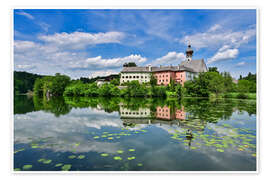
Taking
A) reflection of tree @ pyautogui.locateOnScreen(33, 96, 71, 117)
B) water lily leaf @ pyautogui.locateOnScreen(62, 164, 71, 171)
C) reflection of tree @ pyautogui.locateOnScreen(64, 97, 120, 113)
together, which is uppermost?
water lily leaf @ pyautogui.locateOnScreen(62, 164, 71, 171)

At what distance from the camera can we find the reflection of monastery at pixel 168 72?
48.0m

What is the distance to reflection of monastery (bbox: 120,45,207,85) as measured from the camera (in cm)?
4800

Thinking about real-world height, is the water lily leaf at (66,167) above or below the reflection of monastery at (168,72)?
below

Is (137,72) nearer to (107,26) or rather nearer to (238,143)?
(107,26)

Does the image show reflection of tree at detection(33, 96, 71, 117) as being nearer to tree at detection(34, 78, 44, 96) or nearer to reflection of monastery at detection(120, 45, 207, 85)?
reflection of monastery at detection(120, 45, 207, 85)

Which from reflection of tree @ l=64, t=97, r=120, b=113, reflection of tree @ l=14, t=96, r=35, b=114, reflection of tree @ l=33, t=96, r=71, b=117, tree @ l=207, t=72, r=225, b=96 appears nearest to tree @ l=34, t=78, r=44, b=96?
reflection of tree @ l=64, t=97, r=120, b=113

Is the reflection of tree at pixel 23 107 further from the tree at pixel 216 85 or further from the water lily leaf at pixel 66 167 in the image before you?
the tree at pixel 216 85

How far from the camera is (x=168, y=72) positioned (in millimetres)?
47812

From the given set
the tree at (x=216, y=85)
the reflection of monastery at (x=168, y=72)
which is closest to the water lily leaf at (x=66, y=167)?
the tree at (x=216, y=85)

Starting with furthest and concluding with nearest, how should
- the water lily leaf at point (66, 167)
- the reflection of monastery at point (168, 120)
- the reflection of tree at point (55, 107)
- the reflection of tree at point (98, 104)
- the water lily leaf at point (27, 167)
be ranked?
the reflection of tree at point (98, 104) < the reflection of tree at point (55, 107) < the reflection of monastery at point (168, 120) < the water lily leaf at point (27, 167) < the water lily leaf at point (66, 167)

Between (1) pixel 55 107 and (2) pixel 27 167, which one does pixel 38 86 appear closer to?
(1) pixel 55 107

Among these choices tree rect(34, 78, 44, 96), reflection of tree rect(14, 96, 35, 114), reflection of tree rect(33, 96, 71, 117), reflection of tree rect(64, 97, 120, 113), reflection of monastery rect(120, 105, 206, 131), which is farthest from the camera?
tree rect(34, 78, 44, 96)

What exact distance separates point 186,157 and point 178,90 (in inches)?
1359

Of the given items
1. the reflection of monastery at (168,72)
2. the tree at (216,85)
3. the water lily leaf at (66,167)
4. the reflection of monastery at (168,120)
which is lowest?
the reflection of monastery at (168,120)
